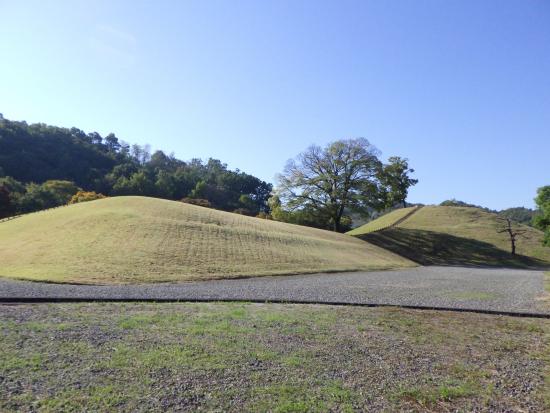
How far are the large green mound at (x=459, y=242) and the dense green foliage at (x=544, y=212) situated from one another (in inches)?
309

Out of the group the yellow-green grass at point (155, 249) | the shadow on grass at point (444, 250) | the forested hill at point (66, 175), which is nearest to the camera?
the yellow-green grass at point (155, 249)

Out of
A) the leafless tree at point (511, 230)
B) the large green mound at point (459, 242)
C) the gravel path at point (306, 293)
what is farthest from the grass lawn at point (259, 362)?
the leafless tree at point (511, 230)

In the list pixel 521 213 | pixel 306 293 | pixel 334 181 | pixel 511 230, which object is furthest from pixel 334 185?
pixel 521 213

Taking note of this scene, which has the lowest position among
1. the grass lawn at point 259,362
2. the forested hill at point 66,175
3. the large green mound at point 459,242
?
the grass lawn at point 259,362

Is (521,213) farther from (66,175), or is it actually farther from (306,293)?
(306,293)

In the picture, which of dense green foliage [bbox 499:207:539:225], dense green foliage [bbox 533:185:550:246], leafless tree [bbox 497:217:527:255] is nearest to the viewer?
dense green foliage [bbox 533:185:550:246]

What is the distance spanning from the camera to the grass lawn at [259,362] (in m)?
5.84

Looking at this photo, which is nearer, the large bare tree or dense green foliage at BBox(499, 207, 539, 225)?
the large bare tree

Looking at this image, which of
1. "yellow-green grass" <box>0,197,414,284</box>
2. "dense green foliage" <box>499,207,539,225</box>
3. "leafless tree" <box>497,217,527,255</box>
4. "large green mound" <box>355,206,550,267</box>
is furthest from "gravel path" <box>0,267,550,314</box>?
"dense green foliage" <box>499,207,539,225</box>

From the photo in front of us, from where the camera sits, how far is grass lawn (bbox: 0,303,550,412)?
5836 millimetres

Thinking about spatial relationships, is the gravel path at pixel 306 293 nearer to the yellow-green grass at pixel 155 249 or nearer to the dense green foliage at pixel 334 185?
the yellow-green grass at pixel 155 249

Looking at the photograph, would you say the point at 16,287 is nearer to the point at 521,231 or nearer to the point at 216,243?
the point at 216,243

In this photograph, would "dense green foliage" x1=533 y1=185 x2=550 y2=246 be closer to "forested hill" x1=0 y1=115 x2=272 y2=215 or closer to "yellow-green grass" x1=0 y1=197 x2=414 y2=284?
"yellow-green grass" x1=0 y1=197 x2=414 y2=284

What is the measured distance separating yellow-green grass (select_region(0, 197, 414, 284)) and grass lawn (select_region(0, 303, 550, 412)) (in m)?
10.4
